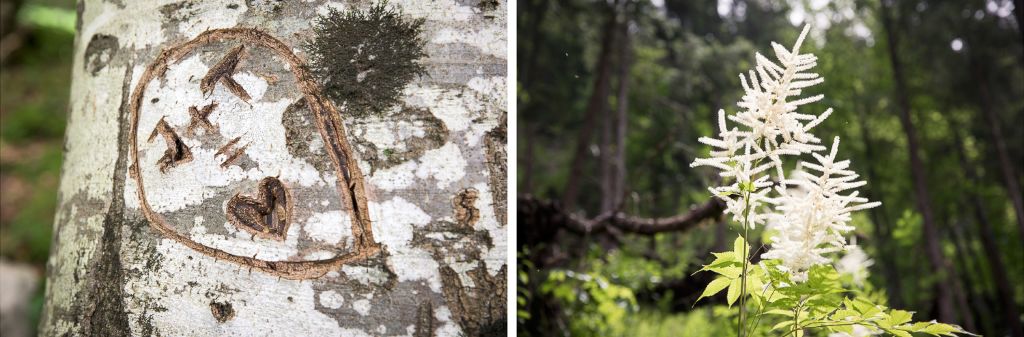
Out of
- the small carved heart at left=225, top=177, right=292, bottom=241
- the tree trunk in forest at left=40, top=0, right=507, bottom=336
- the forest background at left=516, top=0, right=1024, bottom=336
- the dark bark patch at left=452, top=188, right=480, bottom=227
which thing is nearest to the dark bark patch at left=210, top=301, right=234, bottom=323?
the tree trunk in forest at left=40, top=0, right=507, bottom=336

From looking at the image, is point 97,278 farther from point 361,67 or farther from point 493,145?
point 493,145

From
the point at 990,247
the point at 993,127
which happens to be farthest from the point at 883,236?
the point at 993,127

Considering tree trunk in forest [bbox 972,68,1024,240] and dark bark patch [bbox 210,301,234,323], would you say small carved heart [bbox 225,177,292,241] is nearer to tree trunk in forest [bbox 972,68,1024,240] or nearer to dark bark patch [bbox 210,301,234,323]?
dark bark patch [bbox 210,301,234,323]

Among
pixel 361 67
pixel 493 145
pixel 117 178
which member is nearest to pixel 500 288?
pixel 493 145

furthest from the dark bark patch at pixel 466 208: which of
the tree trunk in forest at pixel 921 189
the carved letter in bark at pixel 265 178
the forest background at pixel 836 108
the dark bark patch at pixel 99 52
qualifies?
the tree trunk in forest at pixel 921 189

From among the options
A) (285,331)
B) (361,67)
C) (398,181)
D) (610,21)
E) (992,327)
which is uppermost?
(610,21)

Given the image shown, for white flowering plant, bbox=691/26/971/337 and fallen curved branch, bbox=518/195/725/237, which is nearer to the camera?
white flowering plant, bbox=691/26/971/337

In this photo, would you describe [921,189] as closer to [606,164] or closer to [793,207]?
[606,164]
